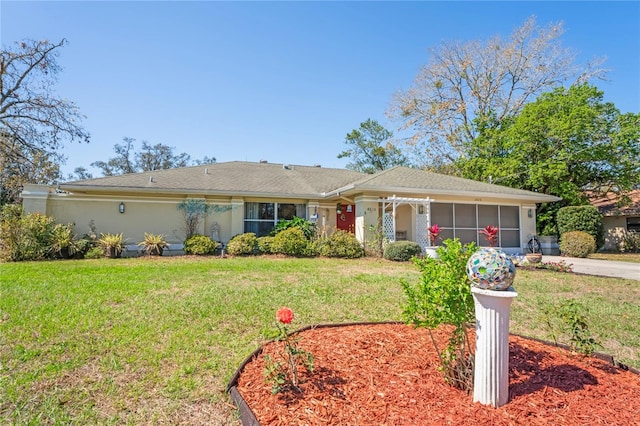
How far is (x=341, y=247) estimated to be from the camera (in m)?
12.9

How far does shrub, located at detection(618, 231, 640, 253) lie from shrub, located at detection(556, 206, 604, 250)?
4.56 metres

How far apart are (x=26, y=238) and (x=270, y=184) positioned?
9.50m

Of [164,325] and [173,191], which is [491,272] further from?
[173,191]

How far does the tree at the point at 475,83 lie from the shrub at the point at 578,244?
1091cm

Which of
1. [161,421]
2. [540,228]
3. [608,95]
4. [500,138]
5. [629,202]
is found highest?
[608,95]

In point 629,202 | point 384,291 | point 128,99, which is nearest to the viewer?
point 384,291

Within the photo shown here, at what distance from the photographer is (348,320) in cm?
480

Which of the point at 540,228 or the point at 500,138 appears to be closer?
the point at 540,228

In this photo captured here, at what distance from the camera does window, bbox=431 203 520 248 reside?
52.3ft

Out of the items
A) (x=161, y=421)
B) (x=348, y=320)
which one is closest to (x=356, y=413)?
(x=161, y=421)

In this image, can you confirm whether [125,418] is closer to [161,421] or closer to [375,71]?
[161,421]

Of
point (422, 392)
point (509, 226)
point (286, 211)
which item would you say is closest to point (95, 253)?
point (286, 211)

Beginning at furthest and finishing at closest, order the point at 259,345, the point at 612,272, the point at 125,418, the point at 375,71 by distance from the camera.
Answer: the point at 375,71 < the point at 612,272 < the point at 259,345 < the point at 125,418

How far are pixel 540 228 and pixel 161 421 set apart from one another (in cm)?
2255
